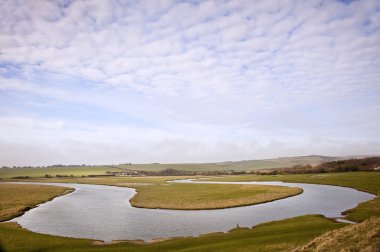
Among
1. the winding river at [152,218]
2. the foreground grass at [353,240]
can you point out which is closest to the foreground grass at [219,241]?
the foreground grass at [353,240]

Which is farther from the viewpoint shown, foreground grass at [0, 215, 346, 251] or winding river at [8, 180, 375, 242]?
winding river at [8, 180, 375, 242]

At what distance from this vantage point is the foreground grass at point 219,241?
3338 cm

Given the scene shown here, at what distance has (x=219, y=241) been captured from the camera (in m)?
37.7

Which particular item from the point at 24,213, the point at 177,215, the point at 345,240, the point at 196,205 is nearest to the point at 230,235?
the point at 345,240

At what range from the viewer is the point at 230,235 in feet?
134

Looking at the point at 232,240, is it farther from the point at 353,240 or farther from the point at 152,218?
the point at 152,218

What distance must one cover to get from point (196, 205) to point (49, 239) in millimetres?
36239

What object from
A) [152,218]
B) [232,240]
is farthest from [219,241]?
[152,218]

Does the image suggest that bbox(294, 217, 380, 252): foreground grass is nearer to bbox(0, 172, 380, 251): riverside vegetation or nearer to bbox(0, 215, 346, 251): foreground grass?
bbox(0, 172, 380, 251): riverside vegetation

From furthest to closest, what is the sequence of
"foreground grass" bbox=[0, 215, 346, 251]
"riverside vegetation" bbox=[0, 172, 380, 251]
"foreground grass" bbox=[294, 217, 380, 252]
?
1. "foreground grass" bbox=[0, 215, 346, 251]
2. "riverside vegetation" bbox=[0, 172, 380, 251]
3. "foreground grass" bbox=[294, 217, 380, 252]

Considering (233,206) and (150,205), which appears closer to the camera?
(233,206)

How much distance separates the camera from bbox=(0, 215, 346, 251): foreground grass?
3338 centimetres

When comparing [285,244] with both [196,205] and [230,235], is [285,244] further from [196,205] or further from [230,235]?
[196,205]

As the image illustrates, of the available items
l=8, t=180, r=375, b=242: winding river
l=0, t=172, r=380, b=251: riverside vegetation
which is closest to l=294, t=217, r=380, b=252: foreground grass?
l=0, t=172, r=380, b=251: riverside vegetation
